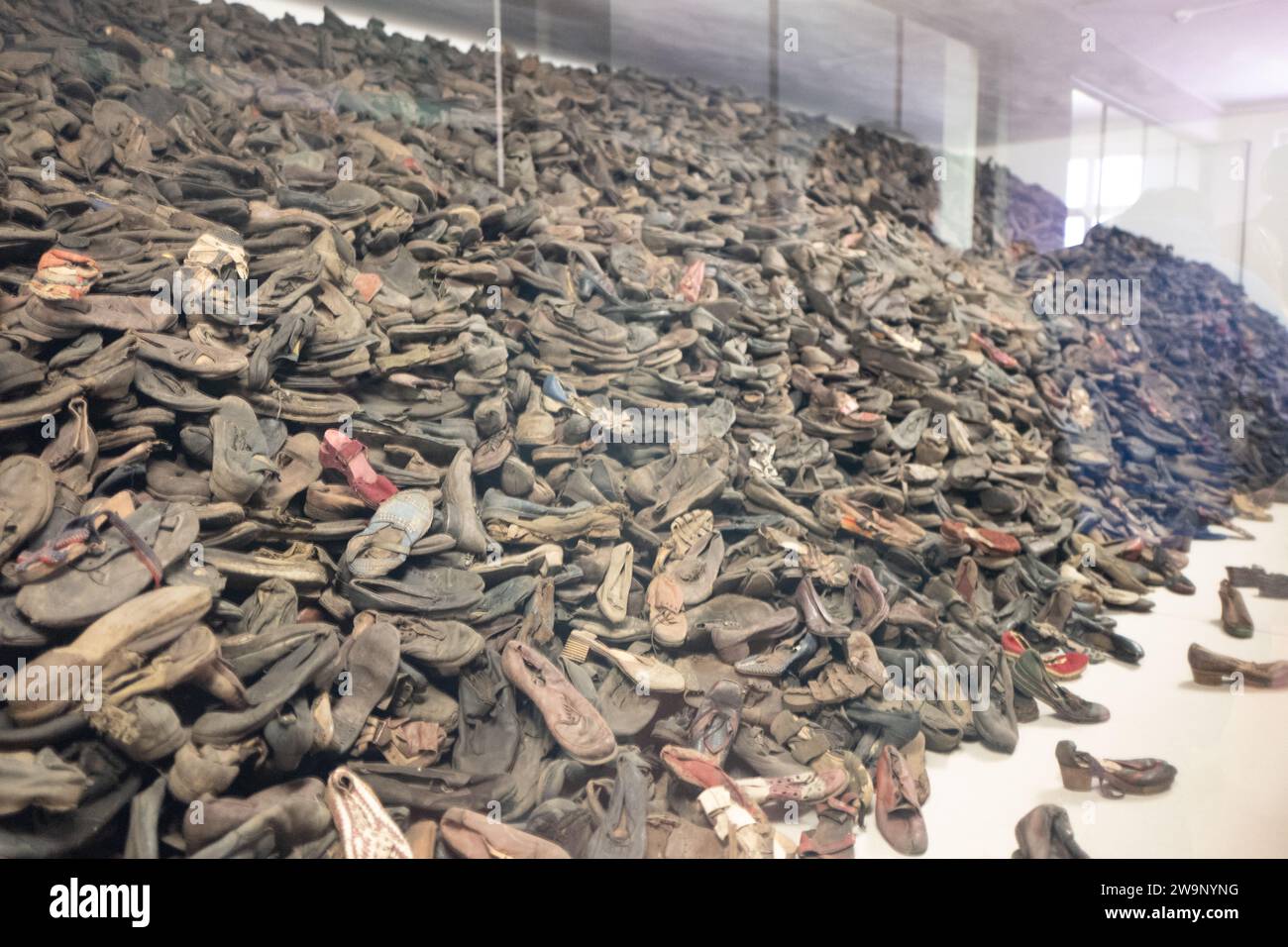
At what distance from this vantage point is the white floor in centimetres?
197

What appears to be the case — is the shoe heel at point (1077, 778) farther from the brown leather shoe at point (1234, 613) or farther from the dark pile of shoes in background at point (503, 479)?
the brown leather shoe at point (1234, 613)

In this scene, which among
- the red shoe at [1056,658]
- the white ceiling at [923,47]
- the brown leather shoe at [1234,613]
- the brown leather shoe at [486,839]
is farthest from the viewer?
the red shoe at [1056,658]

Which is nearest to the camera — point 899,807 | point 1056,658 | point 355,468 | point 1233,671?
point 899,807

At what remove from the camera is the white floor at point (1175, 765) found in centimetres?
197

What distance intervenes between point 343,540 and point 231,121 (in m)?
2.45

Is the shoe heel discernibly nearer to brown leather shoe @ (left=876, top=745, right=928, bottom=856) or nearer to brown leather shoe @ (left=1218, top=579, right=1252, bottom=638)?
brown leather shoe @ (left=876, top=745, right=928, bottom=856)

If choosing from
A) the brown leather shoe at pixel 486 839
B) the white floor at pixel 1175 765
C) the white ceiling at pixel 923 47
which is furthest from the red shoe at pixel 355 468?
the white ceiling at pixel 923 47

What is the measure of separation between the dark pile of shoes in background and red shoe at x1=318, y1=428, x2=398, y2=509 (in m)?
0.01

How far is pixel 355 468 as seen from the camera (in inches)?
92.5

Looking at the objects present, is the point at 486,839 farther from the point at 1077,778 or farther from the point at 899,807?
the point at 1077,778

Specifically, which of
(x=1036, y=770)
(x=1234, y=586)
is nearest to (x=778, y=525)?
(x=1036, y=770)

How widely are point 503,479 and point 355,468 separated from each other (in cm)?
46

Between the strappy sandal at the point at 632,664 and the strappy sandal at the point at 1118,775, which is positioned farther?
the strappy sandal at the point at 632,664

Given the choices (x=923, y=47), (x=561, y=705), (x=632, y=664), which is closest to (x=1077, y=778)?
(x=632, y=664)
